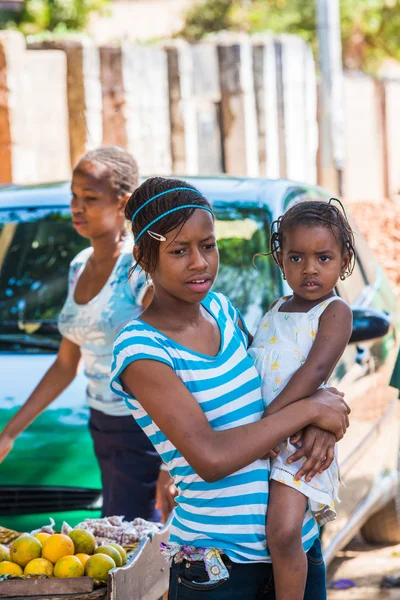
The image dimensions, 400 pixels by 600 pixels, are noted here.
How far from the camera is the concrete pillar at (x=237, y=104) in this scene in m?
13.9

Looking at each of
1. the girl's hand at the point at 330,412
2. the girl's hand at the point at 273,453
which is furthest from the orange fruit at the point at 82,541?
the girl's hand at the point at 330,412

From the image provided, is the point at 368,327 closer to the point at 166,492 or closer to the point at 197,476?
Answer: the point at 166,492

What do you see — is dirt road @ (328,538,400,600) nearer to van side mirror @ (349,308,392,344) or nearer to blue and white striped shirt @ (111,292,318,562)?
van side mirror @ (349,308,392,344)

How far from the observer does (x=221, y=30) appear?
27.9 metres

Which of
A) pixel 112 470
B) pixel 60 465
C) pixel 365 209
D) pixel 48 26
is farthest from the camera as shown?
pixel 48 26

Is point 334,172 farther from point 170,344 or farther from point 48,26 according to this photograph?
point 170,344

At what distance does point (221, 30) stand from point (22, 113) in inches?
726

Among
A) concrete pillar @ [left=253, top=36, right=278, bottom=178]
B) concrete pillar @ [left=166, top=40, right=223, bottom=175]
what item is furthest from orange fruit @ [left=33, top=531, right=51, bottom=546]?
concrete pillar @ [left=253, top=36, right=278, bottom=178]

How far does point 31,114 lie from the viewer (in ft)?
36.0

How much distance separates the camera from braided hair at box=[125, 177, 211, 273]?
2.37 meters

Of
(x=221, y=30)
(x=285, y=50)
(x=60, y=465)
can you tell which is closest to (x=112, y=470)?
(x=60, y=465)

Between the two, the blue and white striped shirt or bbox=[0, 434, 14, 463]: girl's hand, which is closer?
the blue and white striped shirt

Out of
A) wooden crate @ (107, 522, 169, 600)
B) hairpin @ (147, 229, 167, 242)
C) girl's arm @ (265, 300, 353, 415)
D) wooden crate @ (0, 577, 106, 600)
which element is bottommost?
wooden crate @ (107, 522, 169, 600)

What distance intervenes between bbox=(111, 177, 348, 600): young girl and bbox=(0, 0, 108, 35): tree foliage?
788 inches
